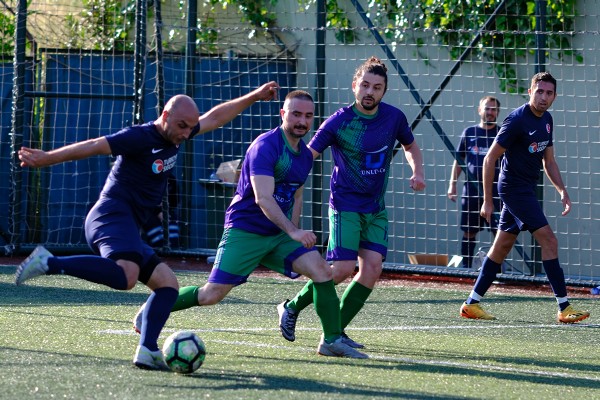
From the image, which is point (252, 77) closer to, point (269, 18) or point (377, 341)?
point (269, 18)

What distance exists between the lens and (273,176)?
6.57 metres

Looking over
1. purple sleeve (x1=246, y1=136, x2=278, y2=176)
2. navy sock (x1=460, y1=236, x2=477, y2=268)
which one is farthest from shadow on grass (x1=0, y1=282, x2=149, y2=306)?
navy sock (x1=460, y1=236, x2=477, y2=268)

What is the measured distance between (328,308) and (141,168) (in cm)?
145

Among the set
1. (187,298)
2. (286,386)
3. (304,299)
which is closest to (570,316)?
(304,299)

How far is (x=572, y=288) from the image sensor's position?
11.4 metres

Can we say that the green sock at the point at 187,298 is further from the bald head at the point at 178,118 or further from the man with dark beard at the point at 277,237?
the bald head at the point at 178,118

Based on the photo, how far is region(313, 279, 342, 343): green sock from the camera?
6.60 metres

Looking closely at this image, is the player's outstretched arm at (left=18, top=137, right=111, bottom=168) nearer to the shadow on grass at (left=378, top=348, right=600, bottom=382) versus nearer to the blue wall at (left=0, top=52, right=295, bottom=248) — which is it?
the shadow on grass at (left=378, top=348, right=600, bottom=382)

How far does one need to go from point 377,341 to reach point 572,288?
4.56 meters

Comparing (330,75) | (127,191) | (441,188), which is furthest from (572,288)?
(127,191)

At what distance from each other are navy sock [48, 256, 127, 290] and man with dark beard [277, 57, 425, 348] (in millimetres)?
1631

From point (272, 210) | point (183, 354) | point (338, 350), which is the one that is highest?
point (272, 210)

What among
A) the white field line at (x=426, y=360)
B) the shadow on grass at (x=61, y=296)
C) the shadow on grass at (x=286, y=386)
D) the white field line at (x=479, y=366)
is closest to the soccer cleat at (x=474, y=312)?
the white field line at (x=426, y=360)

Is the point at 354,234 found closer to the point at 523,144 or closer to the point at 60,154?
the point at 60,154
